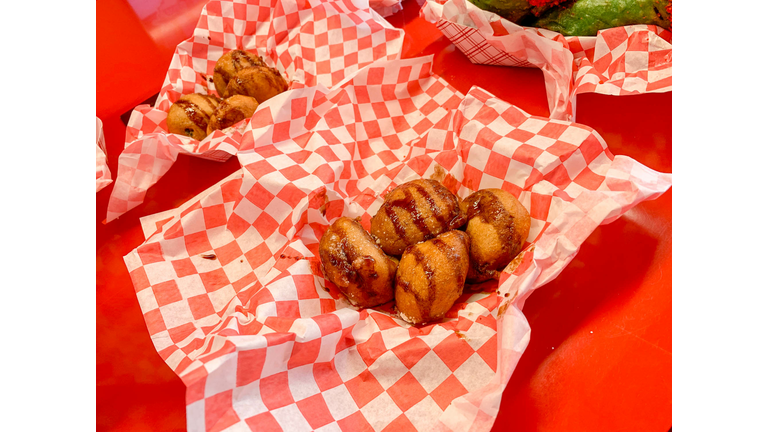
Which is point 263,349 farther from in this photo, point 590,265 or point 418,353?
point 590,265

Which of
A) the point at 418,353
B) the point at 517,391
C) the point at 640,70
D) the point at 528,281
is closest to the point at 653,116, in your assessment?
the point at 640,70

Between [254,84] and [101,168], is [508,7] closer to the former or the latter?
[254,84]

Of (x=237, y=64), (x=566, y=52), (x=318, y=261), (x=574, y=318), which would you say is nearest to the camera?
(x=574, y=318)

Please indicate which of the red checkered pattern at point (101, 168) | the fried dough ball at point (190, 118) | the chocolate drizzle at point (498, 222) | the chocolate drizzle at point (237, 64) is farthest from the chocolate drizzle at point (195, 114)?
the chocolate drizzle at point (498, 222)

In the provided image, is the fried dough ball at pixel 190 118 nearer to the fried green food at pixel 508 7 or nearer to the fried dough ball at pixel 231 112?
the fried dough ball at pixel 231 112

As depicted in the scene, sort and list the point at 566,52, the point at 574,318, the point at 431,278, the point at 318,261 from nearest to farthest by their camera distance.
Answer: the point at 431,278, the point at 574,318, the point at 318,261, the point at 566,52

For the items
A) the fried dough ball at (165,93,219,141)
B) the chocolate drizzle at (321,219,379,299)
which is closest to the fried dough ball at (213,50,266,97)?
the fried dough ball at (165,93,219,141)

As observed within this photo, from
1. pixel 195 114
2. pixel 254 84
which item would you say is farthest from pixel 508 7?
pixel 195 114
